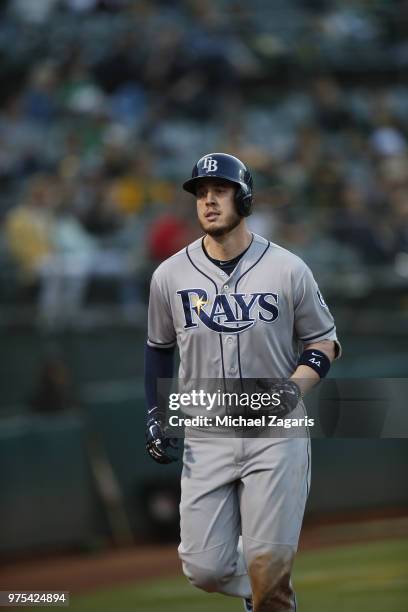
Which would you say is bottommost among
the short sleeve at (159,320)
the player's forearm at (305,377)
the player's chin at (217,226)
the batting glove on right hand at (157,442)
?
the batting glove on right hand at (157,442)

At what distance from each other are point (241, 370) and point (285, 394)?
0.76 ft

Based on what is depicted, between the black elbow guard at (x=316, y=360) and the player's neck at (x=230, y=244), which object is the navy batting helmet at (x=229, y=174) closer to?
the player's neck at (x=230, y=244)

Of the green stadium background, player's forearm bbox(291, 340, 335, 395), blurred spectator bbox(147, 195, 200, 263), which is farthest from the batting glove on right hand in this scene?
blurred spectator bbox(147, 195, 200, 263)

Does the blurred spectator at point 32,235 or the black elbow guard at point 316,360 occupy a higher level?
the blurred spectator at point 32,235

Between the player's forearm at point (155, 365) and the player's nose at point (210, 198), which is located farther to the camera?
the player's forearm at point (155, 365)

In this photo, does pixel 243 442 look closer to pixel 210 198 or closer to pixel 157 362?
pixel 157 362

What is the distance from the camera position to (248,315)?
15.0ft

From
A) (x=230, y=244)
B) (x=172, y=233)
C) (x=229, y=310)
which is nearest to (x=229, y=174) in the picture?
(x=230, y=244)

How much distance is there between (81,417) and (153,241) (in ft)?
5.53

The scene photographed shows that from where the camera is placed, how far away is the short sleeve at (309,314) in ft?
15.0

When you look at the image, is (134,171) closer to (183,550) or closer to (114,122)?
(114,122)

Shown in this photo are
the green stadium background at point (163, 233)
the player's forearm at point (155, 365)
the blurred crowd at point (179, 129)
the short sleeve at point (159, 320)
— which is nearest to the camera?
the short sleeve at point (159, 320)

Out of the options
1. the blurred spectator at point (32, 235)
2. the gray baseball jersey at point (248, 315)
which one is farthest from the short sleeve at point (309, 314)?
the blurred spectator at point (32, 235)

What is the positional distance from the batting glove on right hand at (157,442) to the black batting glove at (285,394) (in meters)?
0.51
